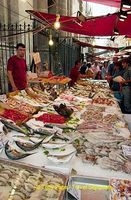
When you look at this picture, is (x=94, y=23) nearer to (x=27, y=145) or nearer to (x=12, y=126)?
(x=12, y=126)

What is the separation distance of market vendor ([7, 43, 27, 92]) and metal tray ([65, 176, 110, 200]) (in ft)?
16.3

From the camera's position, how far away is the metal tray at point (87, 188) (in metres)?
2.32

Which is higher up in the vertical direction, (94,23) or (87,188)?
(94,23)

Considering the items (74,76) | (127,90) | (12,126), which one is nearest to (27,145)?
(12,126)

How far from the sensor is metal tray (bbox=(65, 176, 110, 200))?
2.32 metres

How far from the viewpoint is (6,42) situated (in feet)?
30.8

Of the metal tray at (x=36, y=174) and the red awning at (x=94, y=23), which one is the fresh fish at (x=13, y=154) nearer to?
the metal tray at (x=36, y=174)

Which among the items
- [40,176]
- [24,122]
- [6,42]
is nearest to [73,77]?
[6,42]

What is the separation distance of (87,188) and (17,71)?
527cm

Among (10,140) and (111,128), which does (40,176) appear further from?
(111,128)

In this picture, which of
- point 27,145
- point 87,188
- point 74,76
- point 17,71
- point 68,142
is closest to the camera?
point 87,188

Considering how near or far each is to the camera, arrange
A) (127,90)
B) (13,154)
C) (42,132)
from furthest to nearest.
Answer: (127,90), (42,132), (13,154)

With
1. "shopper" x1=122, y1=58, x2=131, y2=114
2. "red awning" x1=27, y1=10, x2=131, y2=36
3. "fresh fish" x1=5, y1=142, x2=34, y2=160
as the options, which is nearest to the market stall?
"fresh fish" x1=5, y1=142, x2=34, y2=160

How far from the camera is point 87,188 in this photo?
95.7 inches
